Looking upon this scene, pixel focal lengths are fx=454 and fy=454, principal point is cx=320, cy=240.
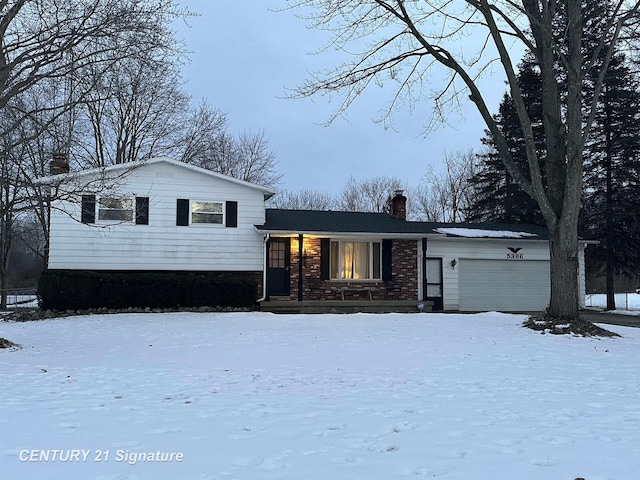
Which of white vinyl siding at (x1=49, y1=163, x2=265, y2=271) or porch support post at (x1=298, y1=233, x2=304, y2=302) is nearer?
white vinyl siding at (x1=49, y1=163, x2=265, y2=271)

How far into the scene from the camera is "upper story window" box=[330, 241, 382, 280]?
55.5 ft

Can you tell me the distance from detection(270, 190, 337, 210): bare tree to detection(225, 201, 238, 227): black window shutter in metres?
28.2

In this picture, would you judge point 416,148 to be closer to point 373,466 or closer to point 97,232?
point 97,232

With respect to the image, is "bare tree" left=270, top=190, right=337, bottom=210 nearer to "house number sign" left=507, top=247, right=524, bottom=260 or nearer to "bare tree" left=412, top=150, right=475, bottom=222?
"bare tree" left=412, top=150, right=475, bottom=222

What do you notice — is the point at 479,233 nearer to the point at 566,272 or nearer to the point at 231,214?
the point at 566,272

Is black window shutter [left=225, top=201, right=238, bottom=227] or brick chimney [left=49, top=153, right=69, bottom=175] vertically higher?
brick chimney [left=49, top=153, right=69, bottom=175]

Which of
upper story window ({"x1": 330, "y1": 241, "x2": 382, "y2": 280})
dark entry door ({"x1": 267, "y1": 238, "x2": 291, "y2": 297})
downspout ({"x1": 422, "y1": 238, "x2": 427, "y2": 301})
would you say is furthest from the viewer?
downspout ({"x1": 422, "y1": 238, "x2": 427, "y2": 301})

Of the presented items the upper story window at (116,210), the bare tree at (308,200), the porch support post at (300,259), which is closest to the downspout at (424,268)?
the porch support post at (300,259)

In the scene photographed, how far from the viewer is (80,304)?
1387cm

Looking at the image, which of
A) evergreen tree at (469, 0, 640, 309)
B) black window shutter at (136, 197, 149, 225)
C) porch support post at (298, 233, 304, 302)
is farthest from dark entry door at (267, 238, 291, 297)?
evergreen tree at (469, 0, 640, 309)

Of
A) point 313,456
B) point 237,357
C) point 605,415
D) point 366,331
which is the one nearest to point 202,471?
point 313,456

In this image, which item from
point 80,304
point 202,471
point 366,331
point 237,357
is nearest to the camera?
point 202,471

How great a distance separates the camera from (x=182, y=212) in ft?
51.9

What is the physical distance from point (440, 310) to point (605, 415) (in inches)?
535
